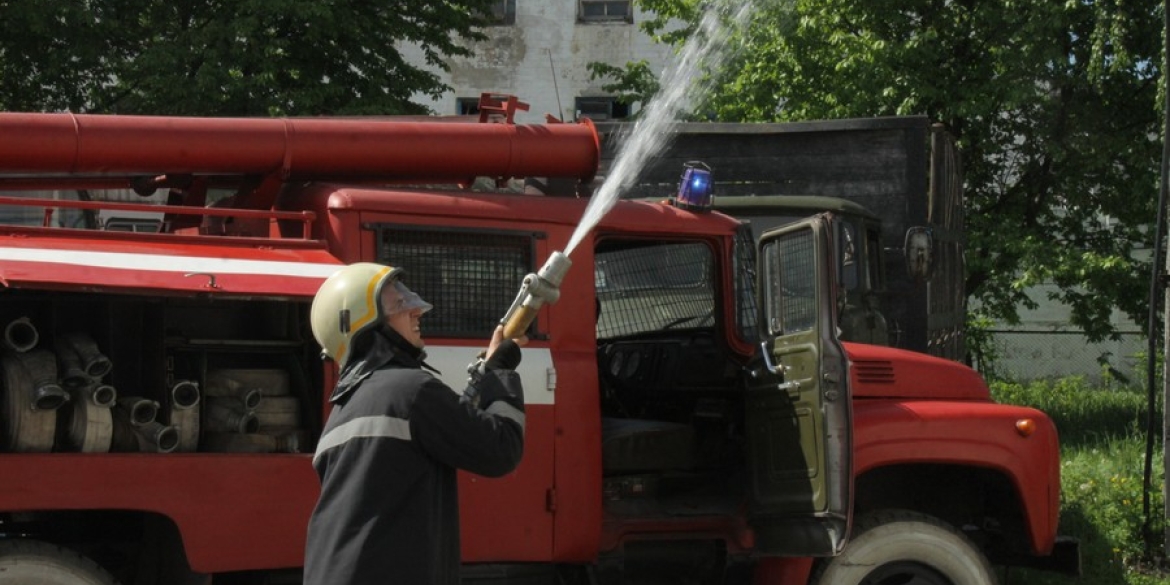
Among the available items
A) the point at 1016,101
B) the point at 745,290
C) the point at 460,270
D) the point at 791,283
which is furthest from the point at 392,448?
the point at 1016,101

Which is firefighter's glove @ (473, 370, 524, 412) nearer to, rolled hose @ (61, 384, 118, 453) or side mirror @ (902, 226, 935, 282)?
rolled hose @ (61, 384, 118, 453)

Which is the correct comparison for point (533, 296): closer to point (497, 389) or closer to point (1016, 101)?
point (497, 389)

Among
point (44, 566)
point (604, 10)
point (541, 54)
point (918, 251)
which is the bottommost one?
point (44, 566)

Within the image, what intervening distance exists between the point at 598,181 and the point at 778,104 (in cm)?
1503

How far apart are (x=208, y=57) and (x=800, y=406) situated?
48.9 ft

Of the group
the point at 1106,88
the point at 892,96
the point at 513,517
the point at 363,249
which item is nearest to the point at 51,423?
the point at 363,249

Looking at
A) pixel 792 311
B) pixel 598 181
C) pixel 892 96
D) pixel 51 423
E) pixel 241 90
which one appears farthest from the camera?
pixel 892 96

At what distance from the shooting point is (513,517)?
678 cm

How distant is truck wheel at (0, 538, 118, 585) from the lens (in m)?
5.88

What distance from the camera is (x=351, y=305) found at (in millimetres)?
4648

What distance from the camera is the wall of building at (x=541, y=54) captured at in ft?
113

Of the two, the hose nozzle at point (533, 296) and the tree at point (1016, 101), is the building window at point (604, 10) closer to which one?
the tree at point (1016, 101)

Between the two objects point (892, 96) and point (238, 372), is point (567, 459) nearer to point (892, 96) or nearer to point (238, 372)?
point (238, 372)

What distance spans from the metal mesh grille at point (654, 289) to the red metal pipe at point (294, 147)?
2.09ft
